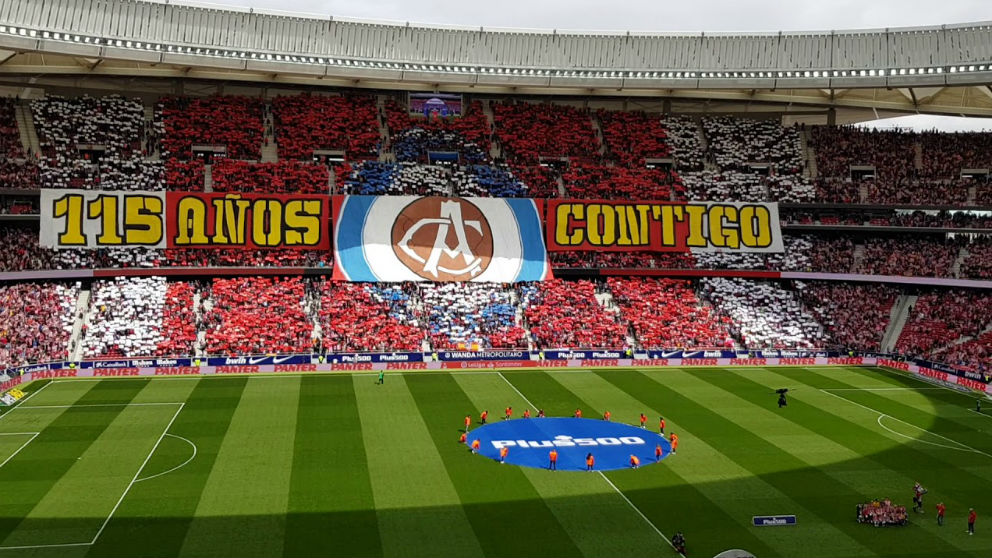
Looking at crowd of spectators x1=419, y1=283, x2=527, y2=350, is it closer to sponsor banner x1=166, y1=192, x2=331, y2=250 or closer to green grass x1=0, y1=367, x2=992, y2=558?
green grass x1=0, y1=367, x2=992, y2=558

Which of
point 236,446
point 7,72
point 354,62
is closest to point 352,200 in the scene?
point 354,62

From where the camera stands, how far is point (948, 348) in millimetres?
56594

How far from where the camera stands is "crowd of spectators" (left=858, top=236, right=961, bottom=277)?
63000mm

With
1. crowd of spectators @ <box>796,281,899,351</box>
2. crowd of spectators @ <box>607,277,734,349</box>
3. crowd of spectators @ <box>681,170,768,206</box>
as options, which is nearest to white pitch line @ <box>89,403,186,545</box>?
crowd of spectators @ <box>607,277,734,349</box>

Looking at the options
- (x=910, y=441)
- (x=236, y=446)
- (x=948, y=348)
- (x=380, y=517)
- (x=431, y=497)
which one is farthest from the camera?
(x=948, y=348)

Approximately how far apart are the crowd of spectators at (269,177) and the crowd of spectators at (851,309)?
3549 centimetres

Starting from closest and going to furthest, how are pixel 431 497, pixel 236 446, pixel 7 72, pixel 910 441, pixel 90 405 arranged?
pixel 431 497, pixel 236 446, pixel 910 441, pixel 90 405, pixel 7 72

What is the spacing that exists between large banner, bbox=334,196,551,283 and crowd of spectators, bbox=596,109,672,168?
10694mm

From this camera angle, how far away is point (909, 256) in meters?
64.4

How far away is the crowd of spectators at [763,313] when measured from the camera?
60156 mm

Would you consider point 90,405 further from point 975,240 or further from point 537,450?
point 975,240

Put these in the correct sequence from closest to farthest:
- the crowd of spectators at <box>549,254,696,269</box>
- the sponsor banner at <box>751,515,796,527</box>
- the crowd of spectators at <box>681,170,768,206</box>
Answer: the sponsor banner at <box>751,515,796,527</box>, the crowd of spectators at <box>549,254,696,269</box>, the crowd of spectators at <box>681,170,768,206</box>

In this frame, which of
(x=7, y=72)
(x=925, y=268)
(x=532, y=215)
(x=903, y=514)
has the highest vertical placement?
(x=7, y=72)

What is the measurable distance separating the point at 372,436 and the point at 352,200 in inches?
1124
